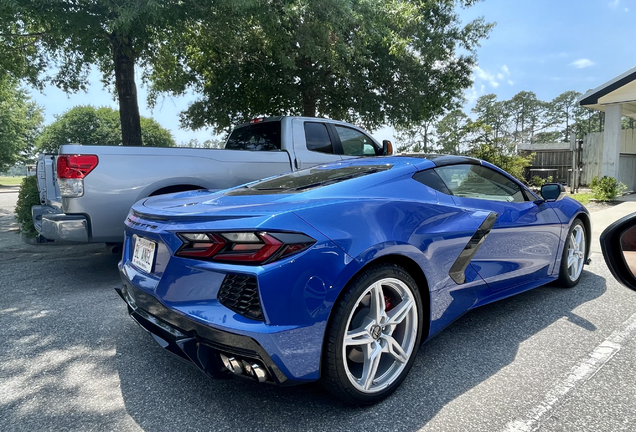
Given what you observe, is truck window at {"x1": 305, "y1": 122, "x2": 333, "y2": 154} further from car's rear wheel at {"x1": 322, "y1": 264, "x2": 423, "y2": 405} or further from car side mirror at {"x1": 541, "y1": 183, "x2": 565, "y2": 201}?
car's rear wheel at {"x1": 322, "y1": 264, "x2": 423, "y2": 405}

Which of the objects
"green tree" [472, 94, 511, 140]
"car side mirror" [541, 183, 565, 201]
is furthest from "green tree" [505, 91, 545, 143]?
"car side mirror" [541, 183, 565, 201]

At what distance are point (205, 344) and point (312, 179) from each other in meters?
1.33

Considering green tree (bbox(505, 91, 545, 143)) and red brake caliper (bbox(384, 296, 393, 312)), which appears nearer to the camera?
red brake caliper (bbox(384, 296, 393, 312))

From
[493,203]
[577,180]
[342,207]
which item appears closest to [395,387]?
[342,207]

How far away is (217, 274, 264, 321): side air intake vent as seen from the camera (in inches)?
72.3

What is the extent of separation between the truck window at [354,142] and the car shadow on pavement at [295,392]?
369cm

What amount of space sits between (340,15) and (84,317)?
710 cm

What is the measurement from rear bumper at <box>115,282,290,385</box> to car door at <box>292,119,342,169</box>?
3690mm

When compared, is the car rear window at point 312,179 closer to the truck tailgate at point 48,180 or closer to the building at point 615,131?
the truck tailgate at point 48,180

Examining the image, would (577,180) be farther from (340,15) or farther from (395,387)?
(395,387)

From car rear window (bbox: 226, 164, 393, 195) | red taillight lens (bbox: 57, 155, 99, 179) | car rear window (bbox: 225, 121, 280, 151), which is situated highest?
car rear window (bbox: 225, 121, 280, 151)

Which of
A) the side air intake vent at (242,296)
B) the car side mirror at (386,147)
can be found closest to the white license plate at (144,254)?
the side air intake vent at (242,296)

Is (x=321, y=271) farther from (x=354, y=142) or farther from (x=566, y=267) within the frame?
(x=354, y=142)

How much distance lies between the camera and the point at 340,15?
809 centimetres
